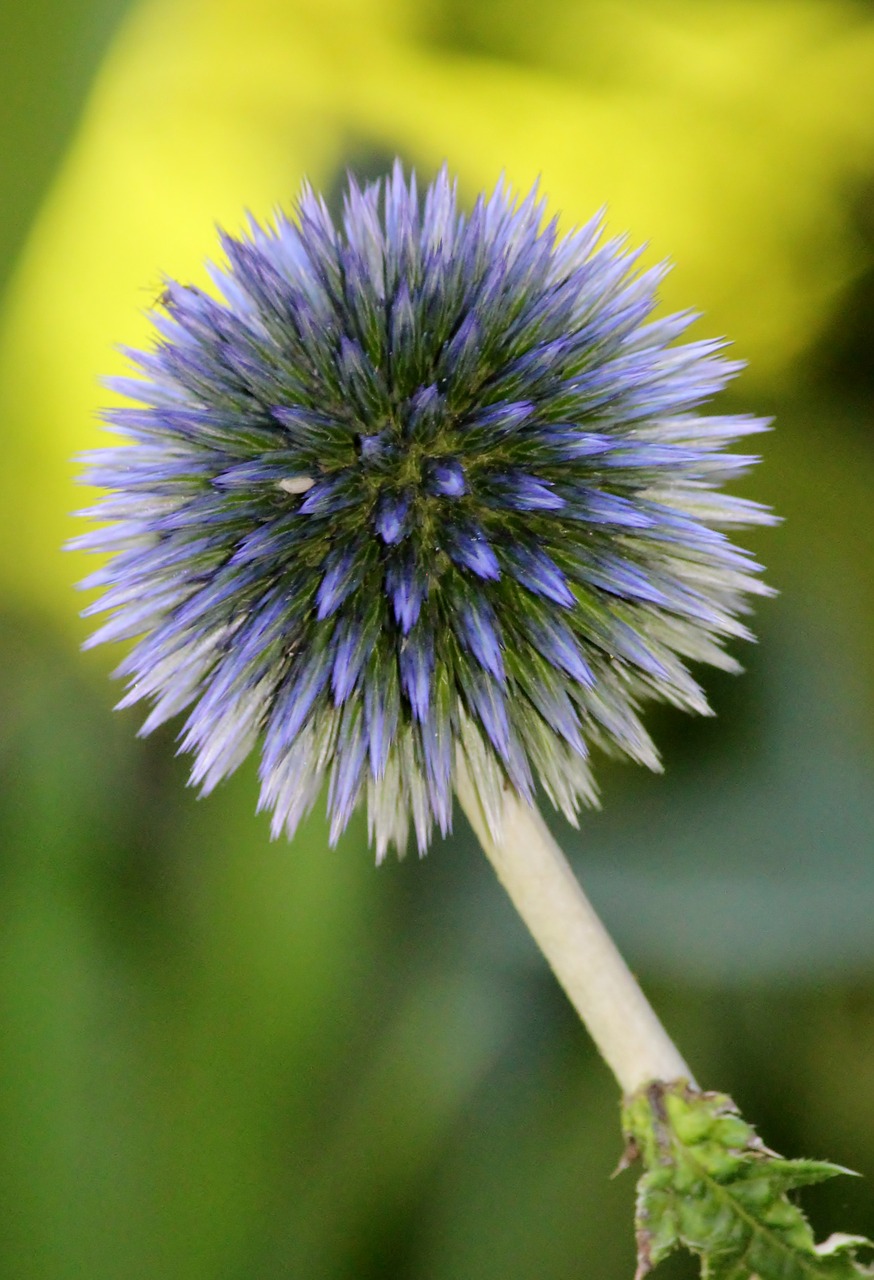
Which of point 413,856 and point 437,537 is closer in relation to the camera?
point 437,537

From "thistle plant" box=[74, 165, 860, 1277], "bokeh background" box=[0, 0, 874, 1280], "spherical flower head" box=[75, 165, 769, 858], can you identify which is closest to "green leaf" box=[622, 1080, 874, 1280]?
"thistle plant" box=[74, 165, 860, 1277]

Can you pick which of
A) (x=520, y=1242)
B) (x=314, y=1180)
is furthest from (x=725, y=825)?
(x=314, y=1180)

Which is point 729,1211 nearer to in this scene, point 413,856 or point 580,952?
point 580,952

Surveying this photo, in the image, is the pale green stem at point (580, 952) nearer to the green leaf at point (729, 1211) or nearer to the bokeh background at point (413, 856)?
the green leaf at point (729, 1211)

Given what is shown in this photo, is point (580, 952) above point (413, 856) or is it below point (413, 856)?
below

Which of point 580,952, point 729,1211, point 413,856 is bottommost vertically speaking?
point 729,1211

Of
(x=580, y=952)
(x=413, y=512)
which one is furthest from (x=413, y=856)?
(x=413, y=512)

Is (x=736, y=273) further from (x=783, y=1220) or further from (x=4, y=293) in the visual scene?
(x=783, y=1220)

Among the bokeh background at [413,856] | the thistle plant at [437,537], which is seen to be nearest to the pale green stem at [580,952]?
the thistle plant at [437,537]
